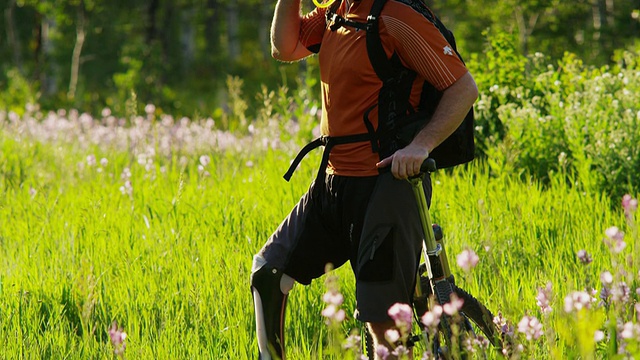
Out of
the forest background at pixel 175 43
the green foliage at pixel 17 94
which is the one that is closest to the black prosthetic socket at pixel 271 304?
the forest background at pixel 175 43

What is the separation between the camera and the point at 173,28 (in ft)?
133

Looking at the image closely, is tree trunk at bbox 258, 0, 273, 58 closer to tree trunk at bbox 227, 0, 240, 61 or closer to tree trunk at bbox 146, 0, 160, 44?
tree trunk at bbox 227, 0, 240, 61

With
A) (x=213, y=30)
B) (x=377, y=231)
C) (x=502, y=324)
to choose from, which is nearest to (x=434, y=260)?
(x=377, y=231)

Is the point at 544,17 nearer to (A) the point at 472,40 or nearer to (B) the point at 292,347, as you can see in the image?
(A) the point at 472,40

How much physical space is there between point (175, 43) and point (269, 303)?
3684cm

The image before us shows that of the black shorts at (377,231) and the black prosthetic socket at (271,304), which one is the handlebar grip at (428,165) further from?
the black prosthetic socket at (271,304)

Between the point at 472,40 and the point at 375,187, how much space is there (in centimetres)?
2265

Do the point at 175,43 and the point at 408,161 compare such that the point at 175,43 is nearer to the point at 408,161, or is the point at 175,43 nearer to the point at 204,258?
the point at 204,258

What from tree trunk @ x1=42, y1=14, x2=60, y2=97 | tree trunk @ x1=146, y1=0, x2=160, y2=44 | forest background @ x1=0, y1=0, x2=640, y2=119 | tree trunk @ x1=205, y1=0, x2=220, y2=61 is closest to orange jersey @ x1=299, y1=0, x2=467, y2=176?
forest background @ x1=0, y1=0, x2=640, y2=119

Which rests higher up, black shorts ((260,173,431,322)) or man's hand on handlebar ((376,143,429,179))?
man's hand on handlebar ((376,143,429,179))

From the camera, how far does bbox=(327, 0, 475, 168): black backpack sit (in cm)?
308

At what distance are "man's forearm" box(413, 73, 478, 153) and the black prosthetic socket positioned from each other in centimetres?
86

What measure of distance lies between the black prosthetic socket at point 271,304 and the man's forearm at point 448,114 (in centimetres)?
86

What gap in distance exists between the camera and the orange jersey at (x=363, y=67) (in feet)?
9.90
